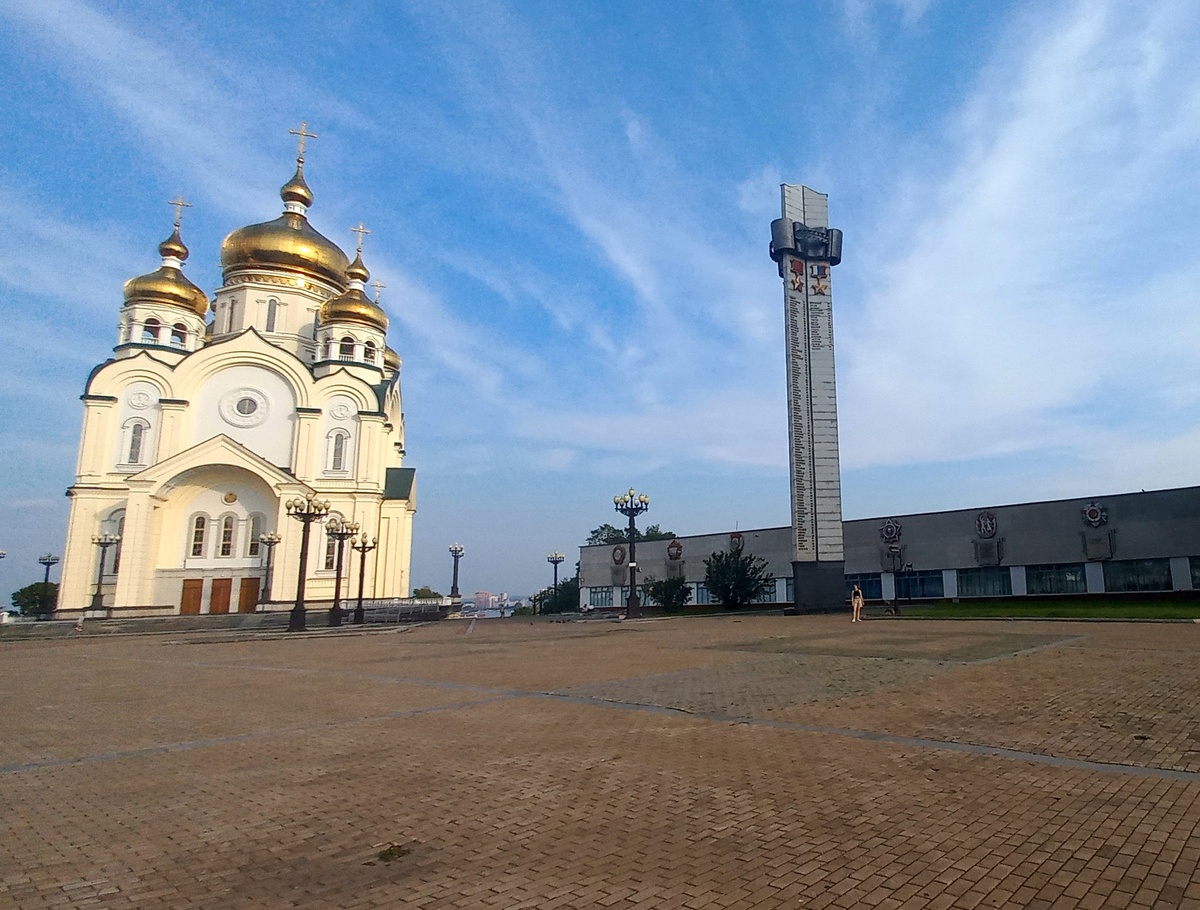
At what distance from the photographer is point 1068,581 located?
36938 millimetres

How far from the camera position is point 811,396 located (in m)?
33.9

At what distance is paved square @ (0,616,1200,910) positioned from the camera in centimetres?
364

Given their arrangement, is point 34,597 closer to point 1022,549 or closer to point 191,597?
point 191,597

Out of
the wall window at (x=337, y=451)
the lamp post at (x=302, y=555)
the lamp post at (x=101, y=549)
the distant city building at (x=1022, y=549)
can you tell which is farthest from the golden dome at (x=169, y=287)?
the distant city building at (x=1022, y=549)

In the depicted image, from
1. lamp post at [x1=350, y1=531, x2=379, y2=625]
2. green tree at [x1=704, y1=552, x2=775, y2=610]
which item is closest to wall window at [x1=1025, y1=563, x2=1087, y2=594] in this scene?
green tree at [x1=704, y1=552, x2=775, y2=610]

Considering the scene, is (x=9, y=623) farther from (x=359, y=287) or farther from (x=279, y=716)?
(x=279, y=716)

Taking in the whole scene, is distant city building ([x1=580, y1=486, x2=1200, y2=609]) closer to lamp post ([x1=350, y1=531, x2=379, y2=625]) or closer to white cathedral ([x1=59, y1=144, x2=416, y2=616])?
lamp post ([x1=350, y1=531, x2=379, y2=625])

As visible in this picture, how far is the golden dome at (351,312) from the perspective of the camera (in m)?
45.5

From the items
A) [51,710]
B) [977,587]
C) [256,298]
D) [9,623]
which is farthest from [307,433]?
[977,587]

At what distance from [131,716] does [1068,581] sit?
41286mm

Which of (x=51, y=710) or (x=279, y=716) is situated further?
(x=51, y=710)

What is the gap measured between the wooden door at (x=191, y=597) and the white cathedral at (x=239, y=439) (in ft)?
0.18

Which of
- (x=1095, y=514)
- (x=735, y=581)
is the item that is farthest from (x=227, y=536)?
(x=1095, y=514)

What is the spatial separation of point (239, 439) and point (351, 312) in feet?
34.2
